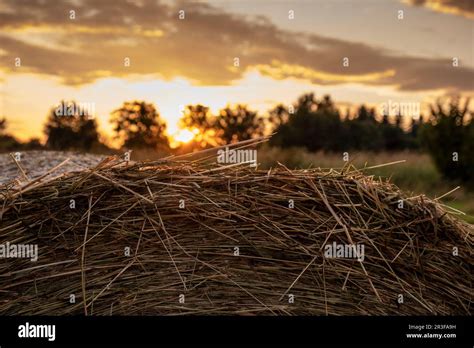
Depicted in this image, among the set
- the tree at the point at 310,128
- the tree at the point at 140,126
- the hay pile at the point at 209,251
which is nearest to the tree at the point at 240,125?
the tree at the point at 140,126

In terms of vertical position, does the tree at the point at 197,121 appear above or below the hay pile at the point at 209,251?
above

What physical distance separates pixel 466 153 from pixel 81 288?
14.4 m

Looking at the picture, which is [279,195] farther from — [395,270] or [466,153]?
[466,153]

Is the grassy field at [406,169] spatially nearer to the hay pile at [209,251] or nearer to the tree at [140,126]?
the tree at [140,126]

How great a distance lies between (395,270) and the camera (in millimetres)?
3619

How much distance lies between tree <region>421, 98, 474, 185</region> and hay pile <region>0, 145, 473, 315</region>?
1340cm

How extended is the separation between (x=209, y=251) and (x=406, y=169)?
13714mm

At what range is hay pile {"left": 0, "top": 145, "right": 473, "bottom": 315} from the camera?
3463mm

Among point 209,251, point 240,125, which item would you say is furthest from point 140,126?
point 209,251

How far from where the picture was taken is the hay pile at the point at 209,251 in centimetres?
346

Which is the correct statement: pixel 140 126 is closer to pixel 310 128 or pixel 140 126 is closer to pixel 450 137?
pixel 450 137

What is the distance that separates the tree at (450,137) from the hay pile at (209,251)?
1340 centimetres

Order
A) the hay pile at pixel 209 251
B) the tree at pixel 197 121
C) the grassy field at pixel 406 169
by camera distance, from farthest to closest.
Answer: the grassy field at pixel 406 169
the tree at pixel 197 121
the hay pile at pixel 209 251

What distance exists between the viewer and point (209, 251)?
350 centimetres
